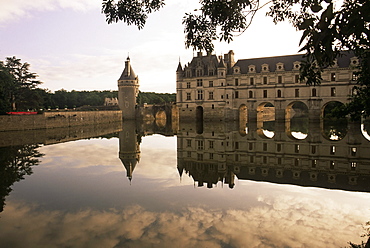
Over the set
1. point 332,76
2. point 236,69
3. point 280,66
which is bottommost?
point 332,76

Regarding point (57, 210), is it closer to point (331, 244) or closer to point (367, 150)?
point (331, 244)

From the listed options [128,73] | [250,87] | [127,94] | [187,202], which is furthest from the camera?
[128,73]

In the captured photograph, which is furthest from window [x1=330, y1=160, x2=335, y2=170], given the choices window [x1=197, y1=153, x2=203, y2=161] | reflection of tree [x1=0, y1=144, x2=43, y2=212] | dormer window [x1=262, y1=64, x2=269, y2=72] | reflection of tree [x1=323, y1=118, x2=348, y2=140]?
dormer window [x1=262, y1=64, x2=269, y2=72]

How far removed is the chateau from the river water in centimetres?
2701

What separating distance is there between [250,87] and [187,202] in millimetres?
38025

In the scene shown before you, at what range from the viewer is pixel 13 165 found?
12.5m

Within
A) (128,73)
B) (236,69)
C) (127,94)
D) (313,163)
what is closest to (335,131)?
(313,163)

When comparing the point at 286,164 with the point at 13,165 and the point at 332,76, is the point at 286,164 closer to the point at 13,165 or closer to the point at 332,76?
the point at 13,165

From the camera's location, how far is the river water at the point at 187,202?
5.44 m

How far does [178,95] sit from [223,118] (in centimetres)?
926

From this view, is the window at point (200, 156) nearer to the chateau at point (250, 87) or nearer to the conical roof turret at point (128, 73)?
the chateau at point (250, 87)

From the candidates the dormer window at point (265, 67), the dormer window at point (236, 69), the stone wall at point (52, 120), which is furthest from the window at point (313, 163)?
the dormer window at point (236, 69)

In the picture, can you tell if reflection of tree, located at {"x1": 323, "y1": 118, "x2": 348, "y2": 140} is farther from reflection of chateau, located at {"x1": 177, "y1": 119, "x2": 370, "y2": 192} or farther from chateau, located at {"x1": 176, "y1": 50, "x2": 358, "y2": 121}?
chateau, located at {"x1": 176, "y1": 50, "x2": 358, "y2": 121}

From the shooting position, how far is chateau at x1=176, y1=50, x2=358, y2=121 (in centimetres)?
3803
